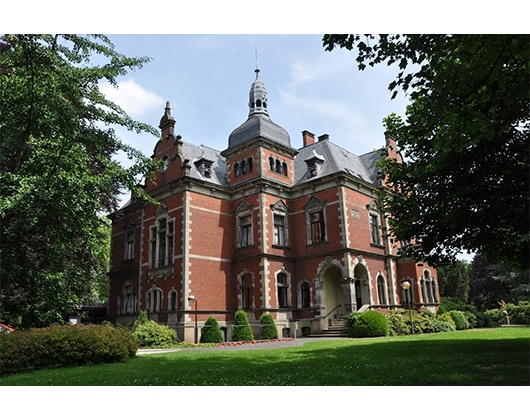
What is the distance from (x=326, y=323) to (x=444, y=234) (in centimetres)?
1332

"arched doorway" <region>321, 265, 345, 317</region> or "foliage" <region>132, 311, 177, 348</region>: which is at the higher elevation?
"arched doorway" <region>321, 265, 345, 317</region>

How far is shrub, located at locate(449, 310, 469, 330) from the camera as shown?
27.7 m

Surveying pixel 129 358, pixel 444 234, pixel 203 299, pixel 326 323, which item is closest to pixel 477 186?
pixel 444 234

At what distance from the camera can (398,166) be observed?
13.8 m

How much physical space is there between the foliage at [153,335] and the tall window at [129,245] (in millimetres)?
9806

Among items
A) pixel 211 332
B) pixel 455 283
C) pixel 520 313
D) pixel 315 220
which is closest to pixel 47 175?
pixel 211 332

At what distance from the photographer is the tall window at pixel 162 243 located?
2567cm

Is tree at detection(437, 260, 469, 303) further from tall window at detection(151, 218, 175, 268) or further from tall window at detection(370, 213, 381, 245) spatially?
tall window at detection(151, 218, 175, 268)

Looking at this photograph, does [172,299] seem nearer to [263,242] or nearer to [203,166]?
[263,242]

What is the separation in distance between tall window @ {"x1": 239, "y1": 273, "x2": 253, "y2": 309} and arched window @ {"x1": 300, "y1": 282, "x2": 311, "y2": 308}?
3105mm

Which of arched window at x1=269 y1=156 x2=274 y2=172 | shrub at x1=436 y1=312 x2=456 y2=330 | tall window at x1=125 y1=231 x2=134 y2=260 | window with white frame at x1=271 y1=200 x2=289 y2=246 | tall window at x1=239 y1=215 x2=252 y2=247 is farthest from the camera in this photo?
tall window at x1=125 y1=231 x2=134 y2=260

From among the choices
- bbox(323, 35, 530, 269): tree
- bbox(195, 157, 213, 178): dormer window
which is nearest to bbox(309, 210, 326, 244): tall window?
bbox(195, 157, 213, 178): dormer window

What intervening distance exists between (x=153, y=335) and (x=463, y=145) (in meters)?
16.8

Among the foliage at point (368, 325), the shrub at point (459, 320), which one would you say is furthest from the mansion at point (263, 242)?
the foliage at point (368, 325)
